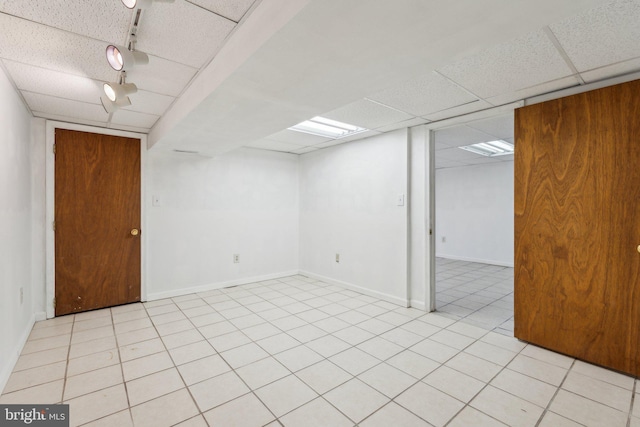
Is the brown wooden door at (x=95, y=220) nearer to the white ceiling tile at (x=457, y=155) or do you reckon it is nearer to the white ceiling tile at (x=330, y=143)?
the white ceiling tile at (x=330, y=143)

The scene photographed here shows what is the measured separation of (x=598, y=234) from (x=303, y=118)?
2.54 m

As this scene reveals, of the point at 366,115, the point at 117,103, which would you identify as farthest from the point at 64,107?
the point at 366,115

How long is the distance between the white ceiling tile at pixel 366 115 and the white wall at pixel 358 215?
49cm

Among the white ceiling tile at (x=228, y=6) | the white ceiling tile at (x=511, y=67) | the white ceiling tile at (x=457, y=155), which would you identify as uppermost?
the white ceiling tile at (x=457, y=155)

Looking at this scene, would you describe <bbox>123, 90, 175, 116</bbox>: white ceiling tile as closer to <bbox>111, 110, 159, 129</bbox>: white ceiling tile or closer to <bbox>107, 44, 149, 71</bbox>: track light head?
<bbox>111, 110, 159, 129</bbox>: white ceiling tile

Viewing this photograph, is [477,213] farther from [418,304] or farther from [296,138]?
[296,138]

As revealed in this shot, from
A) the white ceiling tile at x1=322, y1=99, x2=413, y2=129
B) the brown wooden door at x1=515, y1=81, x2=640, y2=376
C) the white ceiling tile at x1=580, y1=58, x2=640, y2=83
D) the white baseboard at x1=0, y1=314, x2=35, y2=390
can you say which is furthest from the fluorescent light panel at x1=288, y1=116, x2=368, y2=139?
the white baseboard at x1=0, y1=314, x2=35, y2=390

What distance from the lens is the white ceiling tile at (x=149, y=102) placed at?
2.59 meters

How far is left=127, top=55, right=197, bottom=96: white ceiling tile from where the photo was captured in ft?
6.76

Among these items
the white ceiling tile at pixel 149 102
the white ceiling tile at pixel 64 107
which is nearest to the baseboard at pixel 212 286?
the white ceiling tile at pixel 64 107

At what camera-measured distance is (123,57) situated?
1662 millimetres

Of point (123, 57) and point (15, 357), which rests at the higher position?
point (123, 57)

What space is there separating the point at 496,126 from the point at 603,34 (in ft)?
6.83

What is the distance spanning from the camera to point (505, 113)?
2.92 metres
